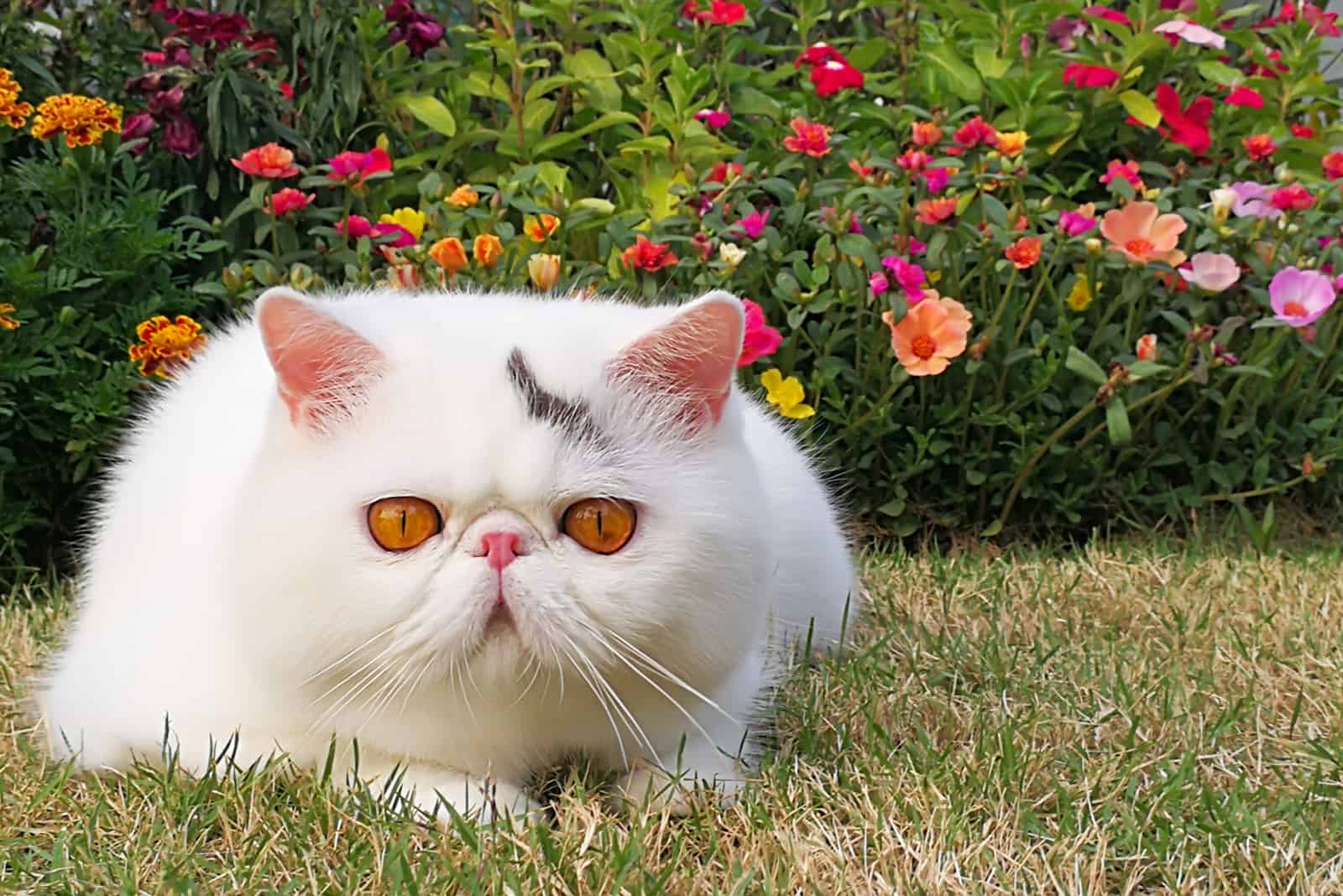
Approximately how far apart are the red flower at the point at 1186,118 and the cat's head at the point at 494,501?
9.36 feet

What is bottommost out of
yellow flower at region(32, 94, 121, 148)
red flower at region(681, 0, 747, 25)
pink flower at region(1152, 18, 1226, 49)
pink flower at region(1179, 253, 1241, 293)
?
pink flower at region(1179, 253, 1241, 293)

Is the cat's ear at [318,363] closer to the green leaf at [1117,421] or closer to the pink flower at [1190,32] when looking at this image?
the green leaf at [1117,421]

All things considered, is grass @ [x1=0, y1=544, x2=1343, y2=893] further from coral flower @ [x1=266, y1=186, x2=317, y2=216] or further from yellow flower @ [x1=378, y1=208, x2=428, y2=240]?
yellow flower @ [x1=378, y1=208, x2=428, y2=240]

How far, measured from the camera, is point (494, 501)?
1508 mm

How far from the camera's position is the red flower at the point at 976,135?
11.2 ft

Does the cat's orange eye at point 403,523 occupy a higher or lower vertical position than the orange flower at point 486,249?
higher

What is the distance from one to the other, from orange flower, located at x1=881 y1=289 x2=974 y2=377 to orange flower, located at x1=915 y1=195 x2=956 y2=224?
187 mm

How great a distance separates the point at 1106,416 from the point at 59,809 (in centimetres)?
272

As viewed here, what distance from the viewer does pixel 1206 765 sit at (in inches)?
77.2

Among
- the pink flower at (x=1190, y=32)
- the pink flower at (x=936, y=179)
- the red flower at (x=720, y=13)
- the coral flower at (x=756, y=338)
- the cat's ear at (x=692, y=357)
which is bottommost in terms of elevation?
the coral flower at (x=756, y=338)

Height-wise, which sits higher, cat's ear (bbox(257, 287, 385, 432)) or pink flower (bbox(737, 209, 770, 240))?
cat's ear (bbox(257, 287, 385, 432))

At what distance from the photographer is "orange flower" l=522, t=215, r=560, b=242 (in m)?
3.34

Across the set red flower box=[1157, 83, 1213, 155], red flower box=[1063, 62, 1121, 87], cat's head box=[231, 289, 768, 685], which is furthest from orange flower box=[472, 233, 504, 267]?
red flower box=[1157, 83, 1213, 155]

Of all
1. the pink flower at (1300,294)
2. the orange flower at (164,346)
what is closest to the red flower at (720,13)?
the pink flower at (1300,294)
